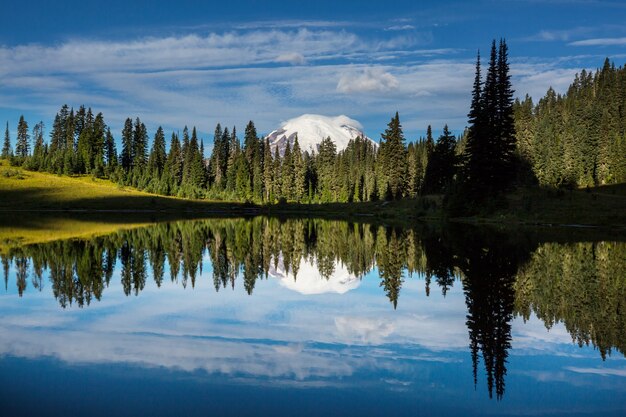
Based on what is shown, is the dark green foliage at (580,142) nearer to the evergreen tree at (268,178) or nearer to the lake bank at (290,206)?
the lake bank at (290,206)

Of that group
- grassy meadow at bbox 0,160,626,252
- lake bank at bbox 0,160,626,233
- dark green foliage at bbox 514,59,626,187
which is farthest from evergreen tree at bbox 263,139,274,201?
dark green foliage at bbox 514,59,626,187

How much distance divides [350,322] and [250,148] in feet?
505

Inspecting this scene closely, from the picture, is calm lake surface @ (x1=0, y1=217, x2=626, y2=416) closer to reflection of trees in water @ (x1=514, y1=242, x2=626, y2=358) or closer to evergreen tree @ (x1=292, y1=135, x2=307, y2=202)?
reflection of trees in water @ (x1=514, y1=242, x2=626, y2=358)

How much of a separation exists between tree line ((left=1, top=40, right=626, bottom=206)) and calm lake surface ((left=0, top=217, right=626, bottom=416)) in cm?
4925

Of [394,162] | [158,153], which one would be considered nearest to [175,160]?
[158,153]

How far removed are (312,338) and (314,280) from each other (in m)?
10.7

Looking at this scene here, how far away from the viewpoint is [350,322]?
16.5 metres

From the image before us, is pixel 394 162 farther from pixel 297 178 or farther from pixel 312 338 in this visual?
pixel 312 338

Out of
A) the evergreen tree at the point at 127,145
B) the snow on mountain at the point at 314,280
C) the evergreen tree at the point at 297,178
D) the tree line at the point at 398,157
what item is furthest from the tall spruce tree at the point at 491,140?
the evergreen tree at the point at 127,145

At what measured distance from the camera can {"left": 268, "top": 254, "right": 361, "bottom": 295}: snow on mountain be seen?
910 inches

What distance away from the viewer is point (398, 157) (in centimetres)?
11256

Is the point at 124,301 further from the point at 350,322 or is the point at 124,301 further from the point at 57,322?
the point at 350,322

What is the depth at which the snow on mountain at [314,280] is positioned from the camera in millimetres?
23125

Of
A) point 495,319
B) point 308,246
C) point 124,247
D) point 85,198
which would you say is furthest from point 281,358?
point 85,198
